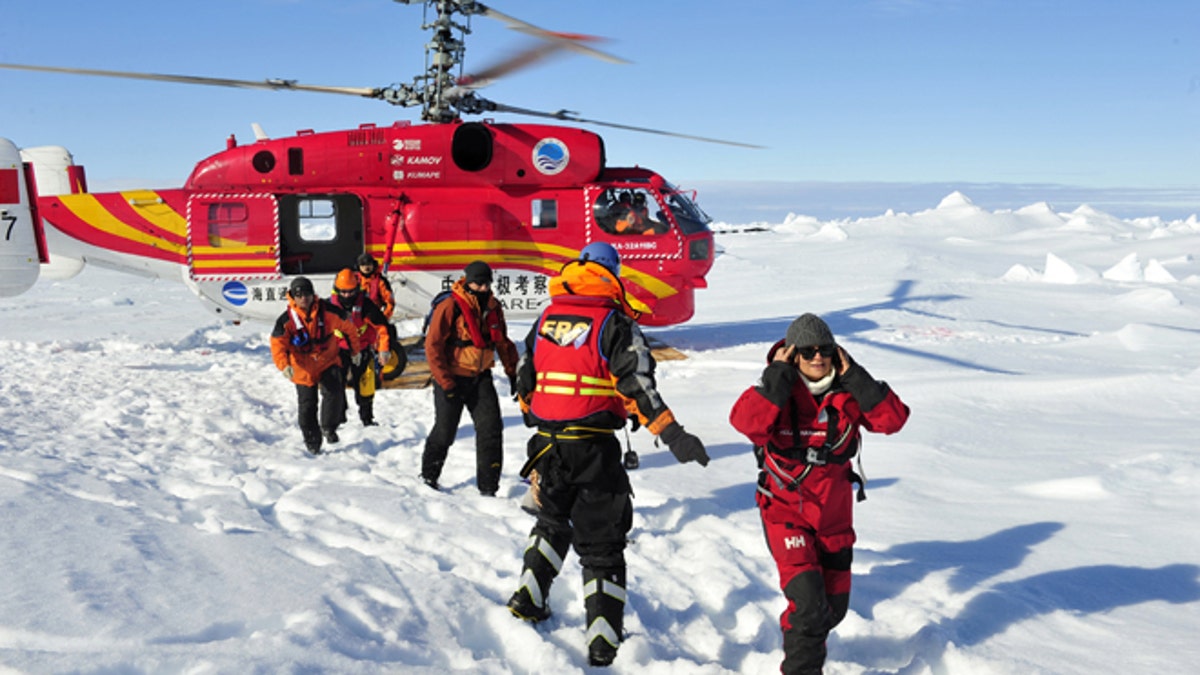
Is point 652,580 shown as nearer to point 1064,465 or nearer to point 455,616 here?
point 455,616

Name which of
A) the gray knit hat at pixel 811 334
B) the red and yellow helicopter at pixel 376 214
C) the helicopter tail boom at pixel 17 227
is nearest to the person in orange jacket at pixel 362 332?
the red and yellow helicopter at pixel 376 214

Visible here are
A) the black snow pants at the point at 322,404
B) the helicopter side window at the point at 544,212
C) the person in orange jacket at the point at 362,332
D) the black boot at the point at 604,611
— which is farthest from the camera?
the helicopter side window at the point at 544,212

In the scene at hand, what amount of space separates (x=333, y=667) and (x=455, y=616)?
0.74 meters

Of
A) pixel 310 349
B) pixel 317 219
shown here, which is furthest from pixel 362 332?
pixel 317 219

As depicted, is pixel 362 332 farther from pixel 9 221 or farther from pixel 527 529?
pixel 9 221

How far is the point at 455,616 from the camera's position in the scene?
3.45 metres

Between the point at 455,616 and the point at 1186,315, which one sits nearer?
the point at 455,616

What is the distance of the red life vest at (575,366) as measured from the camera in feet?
11.6

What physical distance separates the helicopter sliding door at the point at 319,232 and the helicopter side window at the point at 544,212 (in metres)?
2.26

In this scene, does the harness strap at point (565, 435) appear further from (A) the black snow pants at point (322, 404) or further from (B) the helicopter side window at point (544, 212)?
(B) the helicopter side window at point (544, 212)

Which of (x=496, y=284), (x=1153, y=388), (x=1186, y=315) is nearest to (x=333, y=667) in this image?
(x=496, y=284)

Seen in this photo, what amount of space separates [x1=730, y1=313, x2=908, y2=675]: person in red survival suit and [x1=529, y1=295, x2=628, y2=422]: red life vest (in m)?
0.68

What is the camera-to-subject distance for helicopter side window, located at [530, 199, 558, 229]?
10.7 meters

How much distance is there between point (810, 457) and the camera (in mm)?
3166
